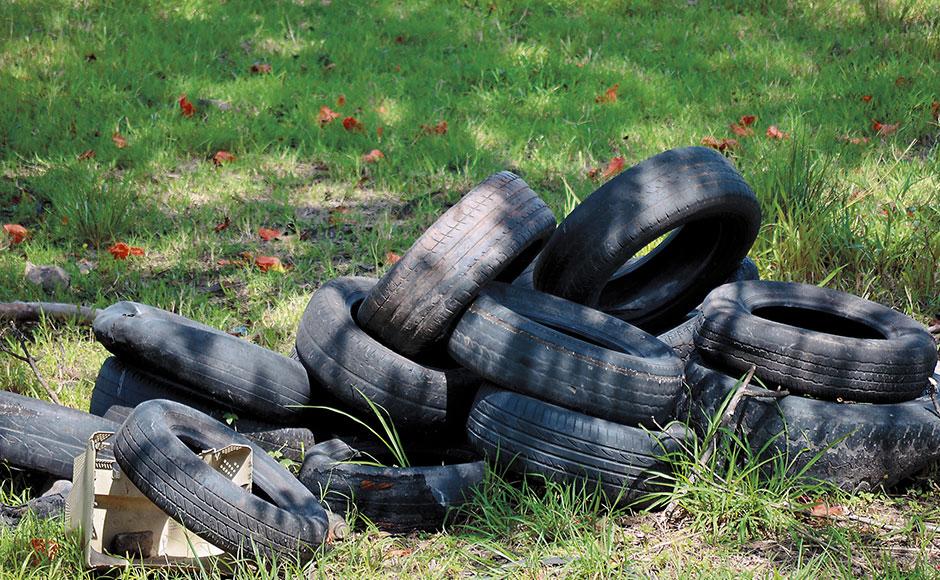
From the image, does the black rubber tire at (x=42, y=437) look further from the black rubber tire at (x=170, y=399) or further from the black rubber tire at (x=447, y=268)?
the black rubber tire at (x=447, y=268)

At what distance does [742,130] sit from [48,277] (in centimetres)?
446

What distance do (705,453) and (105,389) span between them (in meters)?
2.36

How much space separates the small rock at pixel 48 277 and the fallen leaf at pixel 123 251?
29 cm

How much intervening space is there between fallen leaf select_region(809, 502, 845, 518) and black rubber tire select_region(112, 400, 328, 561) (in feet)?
5.59

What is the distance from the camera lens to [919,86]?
7246 mm

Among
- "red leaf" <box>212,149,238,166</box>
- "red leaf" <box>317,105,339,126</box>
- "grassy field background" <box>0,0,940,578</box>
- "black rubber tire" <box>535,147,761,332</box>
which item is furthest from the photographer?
"red leaf" <box>317,105,339,126</box>

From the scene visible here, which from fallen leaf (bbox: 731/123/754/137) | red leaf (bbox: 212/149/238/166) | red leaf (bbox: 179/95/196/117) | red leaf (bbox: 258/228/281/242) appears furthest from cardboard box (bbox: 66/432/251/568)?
fallen leaf (bbox: 731/123/754/137)

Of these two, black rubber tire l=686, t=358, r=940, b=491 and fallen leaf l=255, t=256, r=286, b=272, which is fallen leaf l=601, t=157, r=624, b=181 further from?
black rubber tire l=686, t=358, r=940, b=491

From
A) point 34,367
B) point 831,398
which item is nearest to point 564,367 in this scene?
point 831,398

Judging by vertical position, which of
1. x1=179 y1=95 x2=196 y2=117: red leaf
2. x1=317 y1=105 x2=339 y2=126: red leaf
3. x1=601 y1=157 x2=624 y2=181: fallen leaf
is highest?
x1=601 y1=157 x2=624 y2=181: fallen leaf

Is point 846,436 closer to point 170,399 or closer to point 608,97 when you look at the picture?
point 170,399

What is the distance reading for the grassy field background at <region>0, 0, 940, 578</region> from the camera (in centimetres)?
339

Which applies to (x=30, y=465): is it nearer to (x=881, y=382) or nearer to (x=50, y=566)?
(x=50, y=566)

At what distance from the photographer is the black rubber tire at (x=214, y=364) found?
377cm
